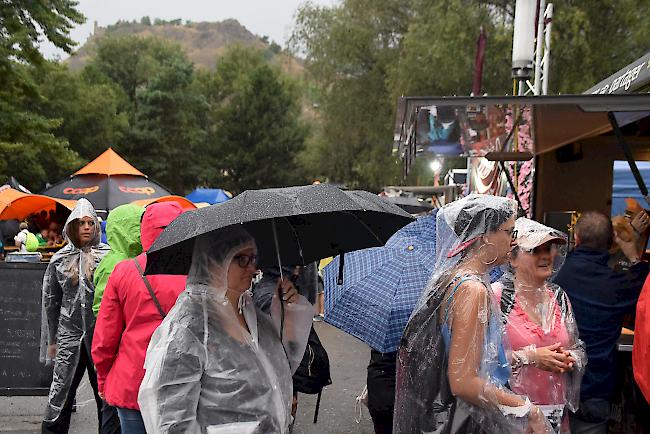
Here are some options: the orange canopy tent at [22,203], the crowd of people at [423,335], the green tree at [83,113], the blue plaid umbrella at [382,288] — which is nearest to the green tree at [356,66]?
the green tree at [83,113]

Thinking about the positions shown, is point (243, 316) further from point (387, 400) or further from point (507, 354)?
point (387, 400)

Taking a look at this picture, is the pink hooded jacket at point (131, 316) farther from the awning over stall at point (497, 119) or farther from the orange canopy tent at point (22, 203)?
the orange canopy tent at point (22, 203)

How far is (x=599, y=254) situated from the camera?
362 cm

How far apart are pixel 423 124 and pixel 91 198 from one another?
26.9 feet

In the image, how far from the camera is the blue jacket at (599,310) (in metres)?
3.49

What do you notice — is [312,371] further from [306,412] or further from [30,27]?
[30,27]

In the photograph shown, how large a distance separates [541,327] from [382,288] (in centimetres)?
85

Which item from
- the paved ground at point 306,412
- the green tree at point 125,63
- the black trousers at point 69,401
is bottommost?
the paved ground at point 306,412

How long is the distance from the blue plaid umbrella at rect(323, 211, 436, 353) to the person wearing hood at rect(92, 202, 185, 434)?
916 mm

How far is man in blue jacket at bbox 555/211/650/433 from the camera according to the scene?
349 cm

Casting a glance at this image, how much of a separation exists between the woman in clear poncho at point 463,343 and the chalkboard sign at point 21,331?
4128mm

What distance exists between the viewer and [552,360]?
2.85 meters

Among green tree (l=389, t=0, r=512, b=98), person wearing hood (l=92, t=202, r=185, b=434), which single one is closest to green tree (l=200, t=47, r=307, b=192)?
green tree (l=389, t=0, r=512, b=98)

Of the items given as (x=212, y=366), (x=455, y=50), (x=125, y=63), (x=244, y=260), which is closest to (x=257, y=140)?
(x=125, y=63)
